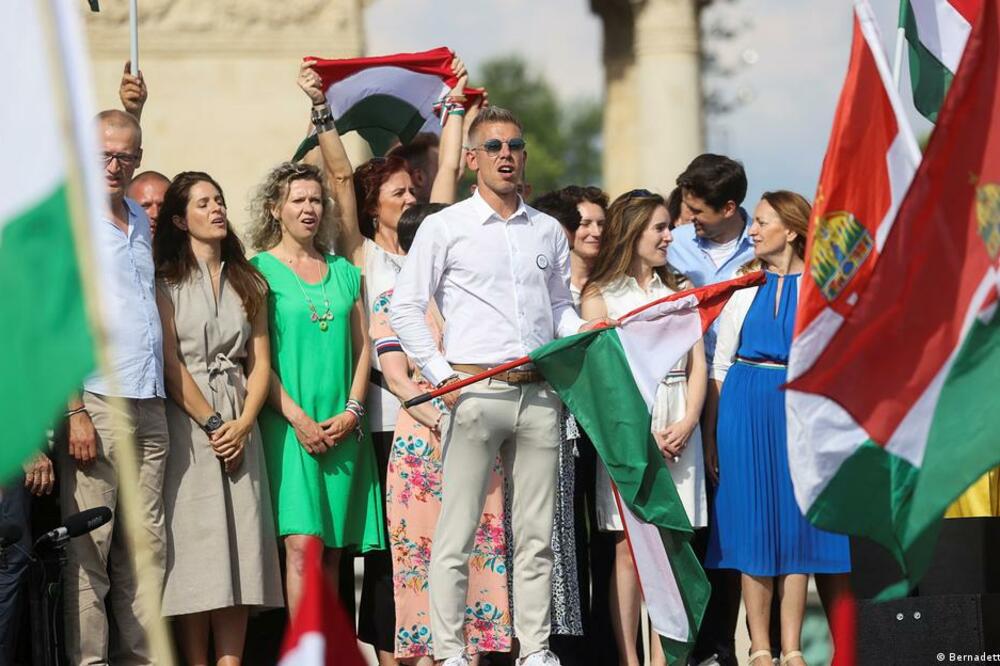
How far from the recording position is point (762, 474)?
800 centimetres

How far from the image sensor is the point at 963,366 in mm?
5859

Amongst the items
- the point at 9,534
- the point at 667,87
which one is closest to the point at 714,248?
the point at 9,534

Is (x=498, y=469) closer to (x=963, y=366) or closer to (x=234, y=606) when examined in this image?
(x=234, y=606)

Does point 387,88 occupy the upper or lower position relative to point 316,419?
upper

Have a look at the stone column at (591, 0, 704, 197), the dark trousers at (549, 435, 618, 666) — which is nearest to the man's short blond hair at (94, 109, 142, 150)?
the dark trousers at (549, 435, 618, 666)

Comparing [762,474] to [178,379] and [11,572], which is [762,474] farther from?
[11,572]

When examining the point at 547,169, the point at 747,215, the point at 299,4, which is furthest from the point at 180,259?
the point at 547,169

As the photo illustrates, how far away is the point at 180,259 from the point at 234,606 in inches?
57.3

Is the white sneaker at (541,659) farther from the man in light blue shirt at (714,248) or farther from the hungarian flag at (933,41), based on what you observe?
the hungarian flag at (933,41)

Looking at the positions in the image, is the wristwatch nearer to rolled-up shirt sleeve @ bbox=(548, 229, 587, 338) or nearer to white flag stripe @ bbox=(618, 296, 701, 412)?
rolled-up shirt sleeve @ bbox=(548, 229, 587, 338)

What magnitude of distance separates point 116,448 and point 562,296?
1.91 meters

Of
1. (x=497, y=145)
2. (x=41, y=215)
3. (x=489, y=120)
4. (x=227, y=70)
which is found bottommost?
(x=41, y=215)

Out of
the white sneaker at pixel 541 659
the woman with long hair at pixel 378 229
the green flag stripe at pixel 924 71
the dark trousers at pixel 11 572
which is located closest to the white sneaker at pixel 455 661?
the white sneaker at pixel 541 659

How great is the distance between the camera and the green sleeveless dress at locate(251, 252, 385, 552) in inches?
311
